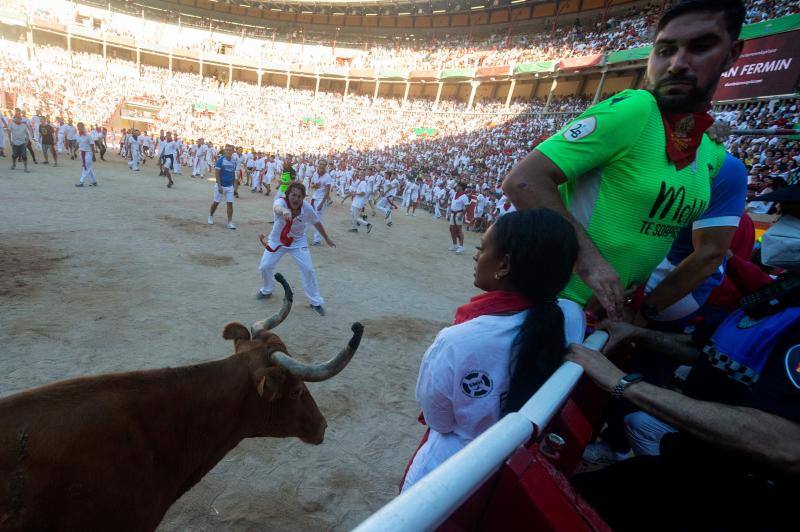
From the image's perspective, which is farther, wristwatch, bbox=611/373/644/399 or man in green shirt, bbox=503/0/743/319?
man in green shirt, bbox=503/0/743/319

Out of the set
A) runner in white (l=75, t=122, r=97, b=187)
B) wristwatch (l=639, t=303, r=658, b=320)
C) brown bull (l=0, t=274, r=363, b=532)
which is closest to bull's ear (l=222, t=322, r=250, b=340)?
brown bull (l=0, t=274, r=363, b=532)

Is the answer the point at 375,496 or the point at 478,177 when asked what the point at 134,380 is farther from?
the point at 478,177

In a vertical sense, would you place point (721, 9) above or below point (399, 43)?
below

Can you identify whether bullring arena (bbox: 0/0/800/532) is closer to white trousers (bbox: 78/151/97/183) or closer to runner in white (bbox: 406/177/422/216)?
white trousers (bbox: 78/151/97/183)

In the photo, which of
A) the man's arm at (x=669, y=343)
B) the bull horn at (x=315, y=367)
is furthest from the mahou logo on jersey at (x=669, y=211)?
the bull horn at (x=315, y=367)

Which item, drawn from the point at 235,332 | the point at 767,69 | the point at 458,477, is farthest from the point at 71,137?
the point at 767,69

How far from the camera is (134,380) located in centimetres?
217

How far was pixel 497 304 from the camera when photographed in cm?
156

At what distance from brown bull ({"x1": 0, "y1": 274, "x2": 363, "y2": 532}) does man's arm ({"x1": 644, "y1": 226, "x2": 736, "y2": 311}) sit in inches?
65.8

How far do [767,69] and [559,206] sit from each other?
23699 mm

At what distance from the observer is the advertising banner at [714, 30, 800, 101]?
16656 mm

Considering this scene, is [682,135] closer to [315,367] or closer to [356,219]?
[315,367]

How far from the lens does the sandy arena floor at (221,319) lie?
11.1ft

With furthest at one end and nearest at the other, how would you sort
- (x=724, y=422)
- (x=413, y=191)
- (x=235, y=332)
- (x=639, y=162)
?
1. (x=413, y=191)
2. (x=235, y=332)
3. (x=639, y=162)
4. (x=724, y=422)
